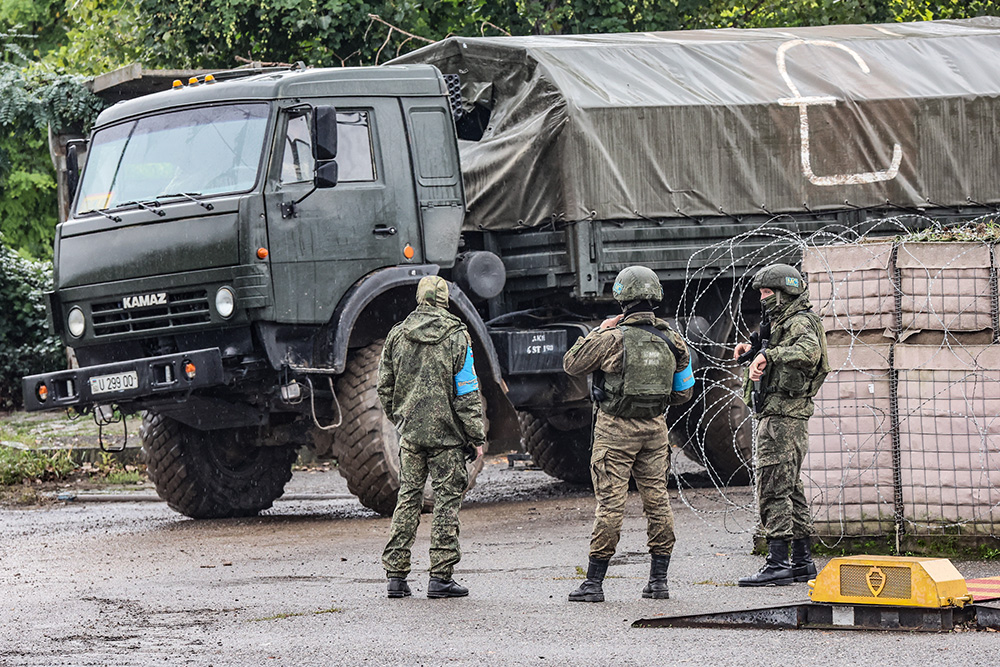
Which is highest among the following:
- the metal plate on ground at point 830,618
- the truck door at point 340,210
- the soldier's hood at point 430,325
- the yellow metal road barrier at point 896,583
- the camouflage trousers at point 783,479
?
the truck door at point 340,210

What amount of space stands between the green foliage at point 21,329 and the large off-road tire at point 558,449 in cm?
773

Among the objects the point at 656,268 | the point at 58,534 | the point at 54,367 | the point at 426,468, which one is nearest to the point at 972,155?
the point at 656,268

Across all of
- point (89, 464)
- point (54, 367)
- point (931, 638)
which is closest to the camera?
point (931, 638)

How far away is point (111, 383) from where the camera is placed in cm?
1148

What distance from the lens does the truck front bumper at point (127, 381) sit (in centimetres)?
1113

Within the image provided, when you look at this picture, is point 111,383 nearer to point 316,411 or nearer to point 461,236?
point 316,411

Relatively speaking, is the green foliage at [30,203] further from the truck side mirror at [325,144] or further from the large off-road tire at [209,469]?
the truck side mirror at [325,144]

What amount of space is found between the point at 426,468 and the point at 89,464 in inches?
351

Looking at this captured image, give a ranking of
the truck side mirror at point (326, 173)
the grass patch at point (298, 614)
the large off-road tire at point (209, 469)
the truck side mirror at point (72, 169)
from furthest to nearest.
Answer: the truck side mirror at point (72, 169) < the large off-road tire at point (209, 469) < the truck side mirror at point (326, 173) < the grass patch at point (298, 614)

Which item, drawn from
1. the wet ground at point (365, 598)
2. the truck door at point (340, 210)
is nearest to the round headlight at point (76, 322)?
the wet ground at point (365, 598)

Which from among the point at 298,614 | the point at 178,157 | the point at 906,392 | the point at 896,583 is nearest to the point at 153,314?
the point at 178,157

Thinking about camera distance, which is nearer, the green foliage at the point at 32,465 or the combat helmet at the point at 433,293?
the combat helmet at the point at 433,293

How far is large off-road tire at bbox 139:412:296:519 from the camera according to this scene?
1253 cm

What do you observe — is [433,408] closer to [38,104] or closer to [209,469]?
[209,469]
